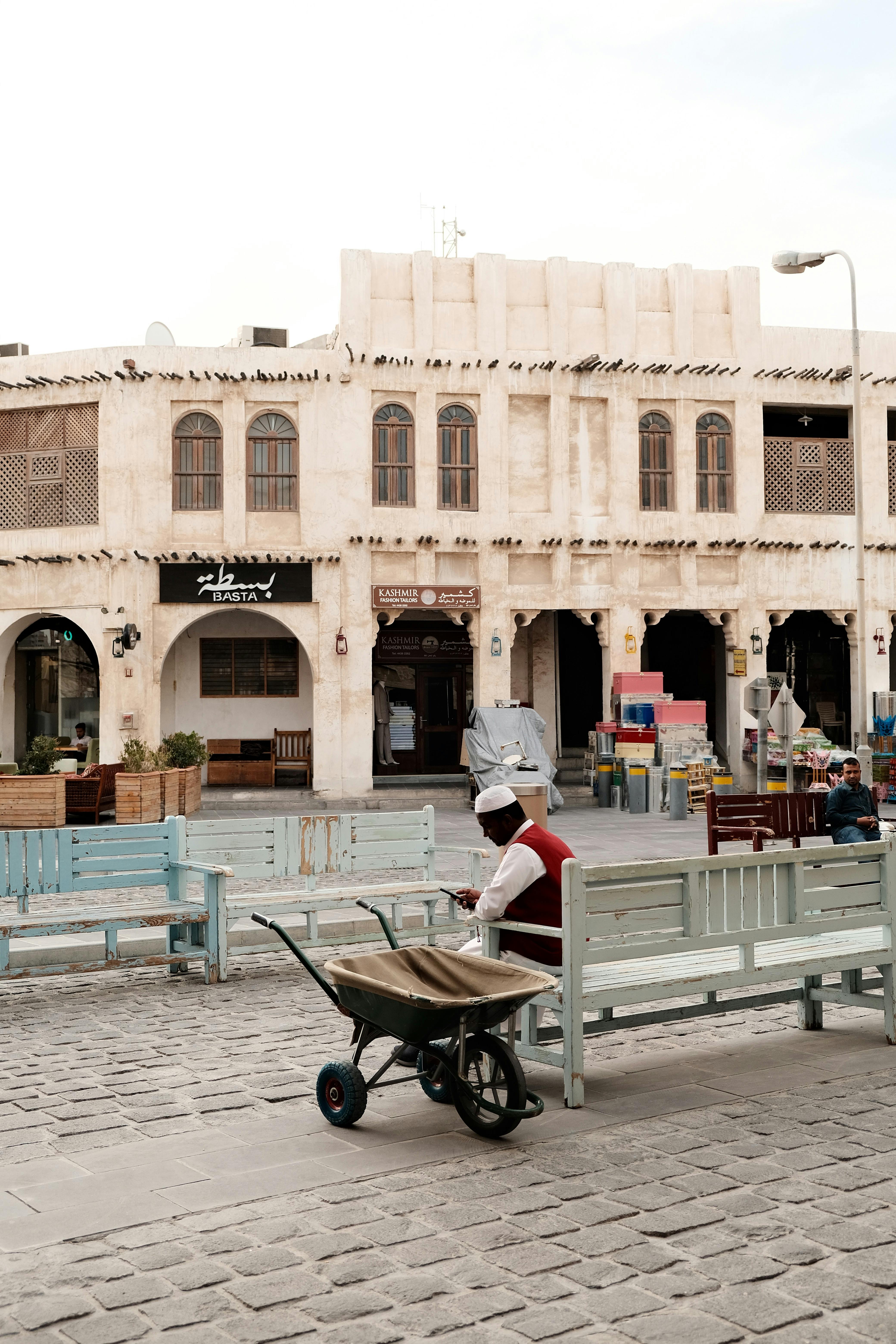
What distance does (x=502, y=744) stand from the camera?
80.0 feet

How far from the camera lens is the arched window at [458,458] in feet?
87.5

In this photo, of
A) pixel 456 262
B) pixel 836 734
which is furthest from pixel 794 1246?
pixel 836 734

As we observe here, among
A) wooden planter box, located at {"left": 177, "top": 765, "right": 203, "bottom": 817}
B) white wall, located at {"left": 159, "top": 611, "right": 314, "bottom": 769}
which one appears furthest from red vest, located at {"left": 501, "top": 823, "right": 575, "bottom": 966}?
white wall, located at {"left": 159, "top": 611, "right": 314, "bottom": 769}

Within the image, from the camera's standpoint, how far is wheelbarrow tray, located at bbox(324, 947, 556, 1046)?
5.48 metres

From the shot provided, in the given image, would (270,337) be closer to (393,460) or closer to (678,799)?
(393,460)

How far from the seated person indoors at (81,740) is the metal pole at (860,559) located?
1443 centimetres

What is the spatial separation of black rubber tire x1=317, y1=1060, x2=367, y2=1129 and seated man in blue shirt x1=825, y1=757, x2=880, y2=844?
29.0 feet

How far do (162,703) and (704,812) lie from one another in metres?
11.1

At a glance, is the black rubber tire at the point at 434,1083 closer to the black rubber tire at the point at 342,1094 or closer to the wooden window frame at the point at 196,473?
the black rubber tire at the point at 342,1094

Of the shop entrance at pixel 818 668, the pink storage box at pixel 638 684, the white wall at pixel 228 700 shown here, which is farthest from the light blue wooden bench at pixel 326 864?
the shop entrance at pixel 818 668

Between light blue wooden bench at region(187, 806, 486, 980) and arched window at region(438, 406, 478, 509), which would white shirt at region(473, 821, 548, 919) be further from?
arched window at region(438, 406, 478, 509)

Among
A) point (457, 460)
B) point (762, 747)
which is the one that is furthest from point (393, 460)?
point (762, 747)

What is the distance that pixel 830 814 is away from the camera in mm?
13703

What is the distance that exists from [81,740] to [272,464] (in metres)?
6.80
